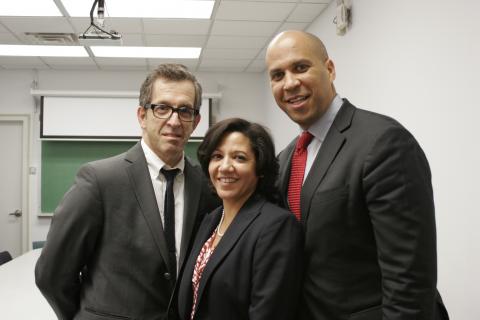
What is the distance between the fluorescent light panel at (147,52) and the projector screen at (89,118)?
847mm

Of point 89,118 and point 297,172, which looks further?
point 89,118

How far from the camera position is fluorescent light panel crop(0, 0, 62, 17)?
3602 mm

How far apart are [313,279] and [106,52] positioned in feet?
15.3

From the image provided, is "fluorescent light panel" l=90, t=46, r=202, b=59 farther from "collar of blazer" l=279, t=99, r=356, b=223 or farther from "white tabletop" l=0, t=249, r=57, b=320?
"collar of blazer" l=279, t=99, r=356, b=223

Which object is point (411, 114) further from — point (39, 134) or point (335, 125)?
point (39, 134)

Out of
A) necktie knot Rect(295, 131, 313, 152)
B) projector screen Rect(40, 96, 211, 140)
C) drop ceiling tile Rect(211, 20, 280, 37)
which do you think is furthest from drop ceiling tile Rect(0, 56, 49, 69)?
necktie knot Rect(295, 131, 313, 152)

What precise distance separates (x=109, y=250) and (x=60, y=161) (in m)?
5.01

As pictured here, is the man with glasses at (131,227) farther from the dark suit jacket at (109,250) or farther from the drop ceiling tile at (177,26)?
the drop ceiling tile at (177,26)

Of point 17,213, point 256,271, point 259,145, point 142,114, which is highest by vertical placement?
point 142,114

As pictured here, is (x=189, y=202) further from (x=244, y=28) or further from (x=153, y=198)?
(x=244, y=28)

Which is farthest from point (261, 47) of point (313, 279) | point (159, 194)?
point (313, 279)

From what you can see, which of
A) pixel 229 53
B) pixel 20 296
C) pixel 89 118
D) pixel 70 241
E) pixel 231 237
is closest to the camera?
pixel 231 237

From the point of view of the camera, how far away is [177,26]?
423cm

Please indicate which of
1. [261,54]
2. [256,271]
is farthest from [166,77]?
[261,54]
